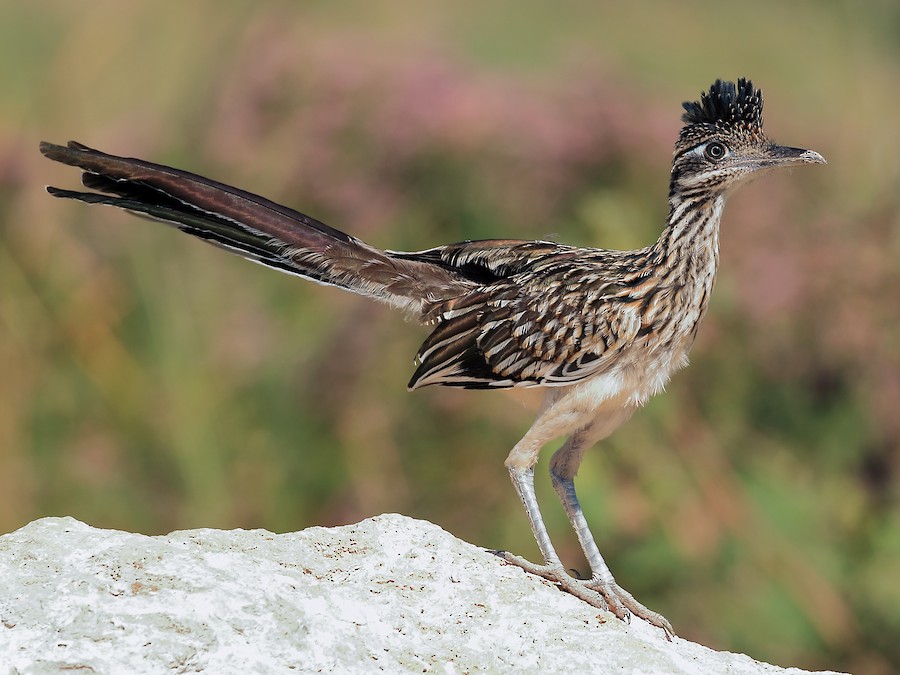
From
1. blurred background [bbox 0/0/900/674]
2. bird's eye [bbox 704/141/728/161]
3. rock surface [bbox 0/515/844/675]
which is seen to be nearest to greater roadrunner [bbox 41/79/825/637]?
bird's eye [bbox 704/141/728/161]

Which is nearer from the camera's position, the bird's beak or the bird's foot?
the bird's foot

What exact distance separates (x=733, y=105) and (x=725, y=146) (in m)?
0.19

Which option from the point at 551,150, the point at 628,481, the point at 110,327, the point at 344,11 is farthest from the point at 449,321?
the point at 344,11

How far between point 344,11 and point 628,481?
58.5 feet

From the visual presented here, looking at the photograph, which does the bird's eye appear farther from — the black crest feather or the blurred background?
the blurred background

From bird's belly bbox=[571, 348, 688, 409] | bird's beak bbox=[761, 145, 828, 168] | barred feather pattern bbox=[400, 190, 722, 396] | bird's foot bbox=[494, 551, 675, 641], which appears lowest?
bird's foot bbox=[494, 551, 675, 641]

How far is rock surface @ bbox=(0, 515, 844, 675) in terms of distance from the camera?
12.6ft

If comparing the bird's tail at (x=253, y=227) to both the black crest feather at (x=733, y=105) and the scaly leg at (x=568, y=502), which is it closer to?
the scaly leg at (x=568, y=502)

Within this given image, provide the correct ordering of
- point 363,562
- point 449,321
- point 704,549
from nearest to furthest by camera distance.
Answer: point 363,562 → point 449,321 → point 704,549

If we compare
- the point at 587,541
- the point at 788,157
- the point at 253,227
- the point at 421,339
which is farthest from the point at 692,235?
the point at 421,339

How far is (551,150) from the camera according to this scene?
28.8ft

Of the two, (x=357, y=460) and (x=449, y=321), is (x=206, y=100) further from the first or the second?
(x=449, y=321)

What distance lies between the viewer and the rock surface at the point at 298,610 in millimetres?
3852

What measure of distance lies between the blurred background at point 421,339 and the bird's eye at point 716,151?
91.5 inches
